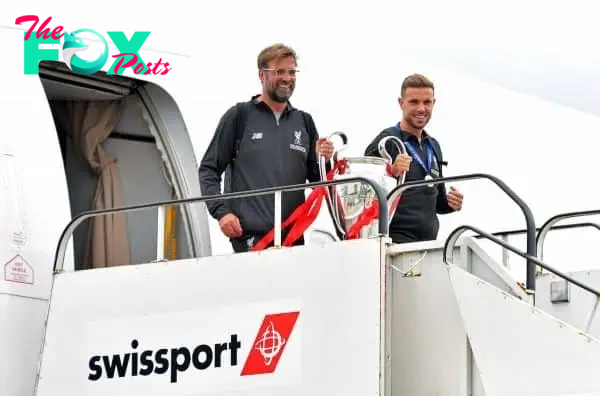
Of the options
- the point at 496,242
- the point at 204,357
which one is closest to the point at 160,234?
the point at 204,357

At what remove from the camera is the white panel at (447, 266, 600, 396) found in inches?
365

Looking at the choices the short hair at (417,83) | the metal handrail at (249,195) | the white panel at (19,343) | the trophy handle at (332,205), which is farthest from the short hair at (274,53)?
the white panel at (19,343)

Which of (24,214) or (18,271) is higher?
(24,214)

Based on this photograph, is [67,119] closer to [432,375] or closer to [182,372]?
[182,372]

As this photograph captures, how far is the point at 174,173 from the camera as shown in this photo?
41.8ft

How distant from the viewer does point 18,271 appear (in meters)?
11.5

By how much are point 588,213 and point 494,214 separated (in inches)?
159

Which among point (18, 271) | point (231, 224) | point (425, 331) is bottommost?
point (425, 331)

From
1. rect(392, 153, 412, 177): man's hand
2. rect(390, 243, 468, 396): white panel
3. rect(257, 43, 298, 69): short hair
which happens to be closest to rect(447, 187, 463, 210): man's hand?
rect(392, 153, 412, 177): man's hand

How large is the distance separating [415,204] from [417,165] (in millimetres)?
278

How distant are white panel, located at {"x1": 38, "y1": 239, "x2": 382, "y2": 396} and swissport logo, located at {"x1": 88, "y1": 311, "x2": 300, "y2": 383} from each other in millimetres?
23

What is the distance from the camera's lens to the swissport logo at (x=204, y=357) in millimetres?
10148

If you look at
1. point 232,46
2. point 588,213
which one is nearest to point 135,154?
point 232,46

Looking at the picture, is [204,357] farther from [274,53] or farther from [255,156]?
[274,53]
